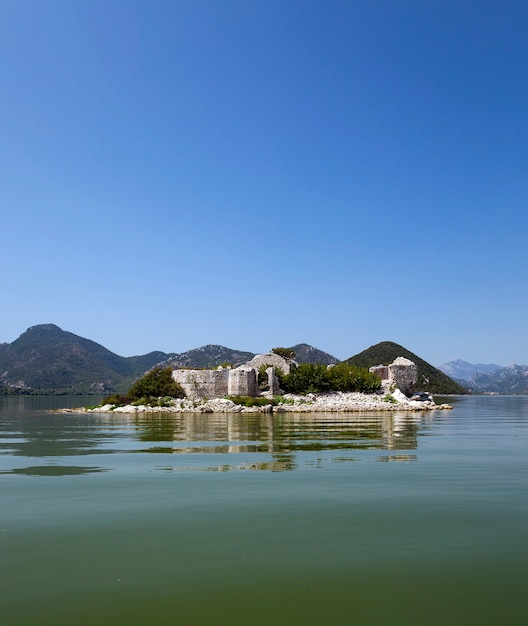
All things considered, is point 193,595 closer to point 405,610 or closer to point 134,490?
point 405,610

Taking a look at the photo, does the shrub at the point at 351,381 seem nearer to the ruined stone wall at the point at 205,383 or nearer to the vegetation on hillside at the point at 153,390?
the ruined stone wall at the point at 205,383

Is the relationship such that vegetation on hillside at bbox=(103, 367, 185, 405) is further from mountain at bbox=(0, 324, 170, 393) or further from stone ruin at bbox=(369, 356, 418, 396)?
mountain at bbox=(0, 324, 170, 393)

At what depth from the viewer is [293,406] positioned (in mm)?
45125

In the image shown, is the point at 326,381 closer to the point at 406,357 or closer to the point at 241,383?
the point at 241,383

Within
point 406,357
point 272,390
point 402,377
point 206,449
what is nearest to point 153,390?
point 272,390

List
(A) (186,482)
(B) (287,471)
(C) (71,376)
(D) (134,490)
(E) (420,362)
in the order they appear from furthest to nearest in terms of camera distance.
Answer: (C) (71,376) → (E) (420,362) → (B) (287,471) → (A) (186,482) → (D) (134,490)

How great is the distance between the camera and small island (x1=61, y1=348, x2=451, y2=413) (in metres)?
46.1

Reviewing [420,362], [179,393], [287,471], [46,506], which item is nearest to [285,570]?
[46,506]

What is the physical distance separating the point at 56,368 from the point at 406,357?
4351 inches

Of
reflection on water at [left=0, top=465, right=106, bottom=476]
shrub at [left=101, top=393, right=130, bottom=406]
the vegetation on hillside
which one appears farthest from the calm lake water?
the vegetation on hillside

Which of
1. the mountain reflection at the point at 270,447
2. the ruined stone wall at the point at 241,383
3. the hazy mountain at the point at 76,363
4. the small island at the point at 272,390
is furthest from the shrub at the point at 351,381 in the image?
the hazy mountain at the point at 76,363

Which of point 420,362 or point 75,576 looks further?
point 420,362

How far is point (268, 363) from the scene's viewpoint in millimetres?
57500

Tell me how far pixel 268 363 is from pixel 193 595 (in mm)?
53253
